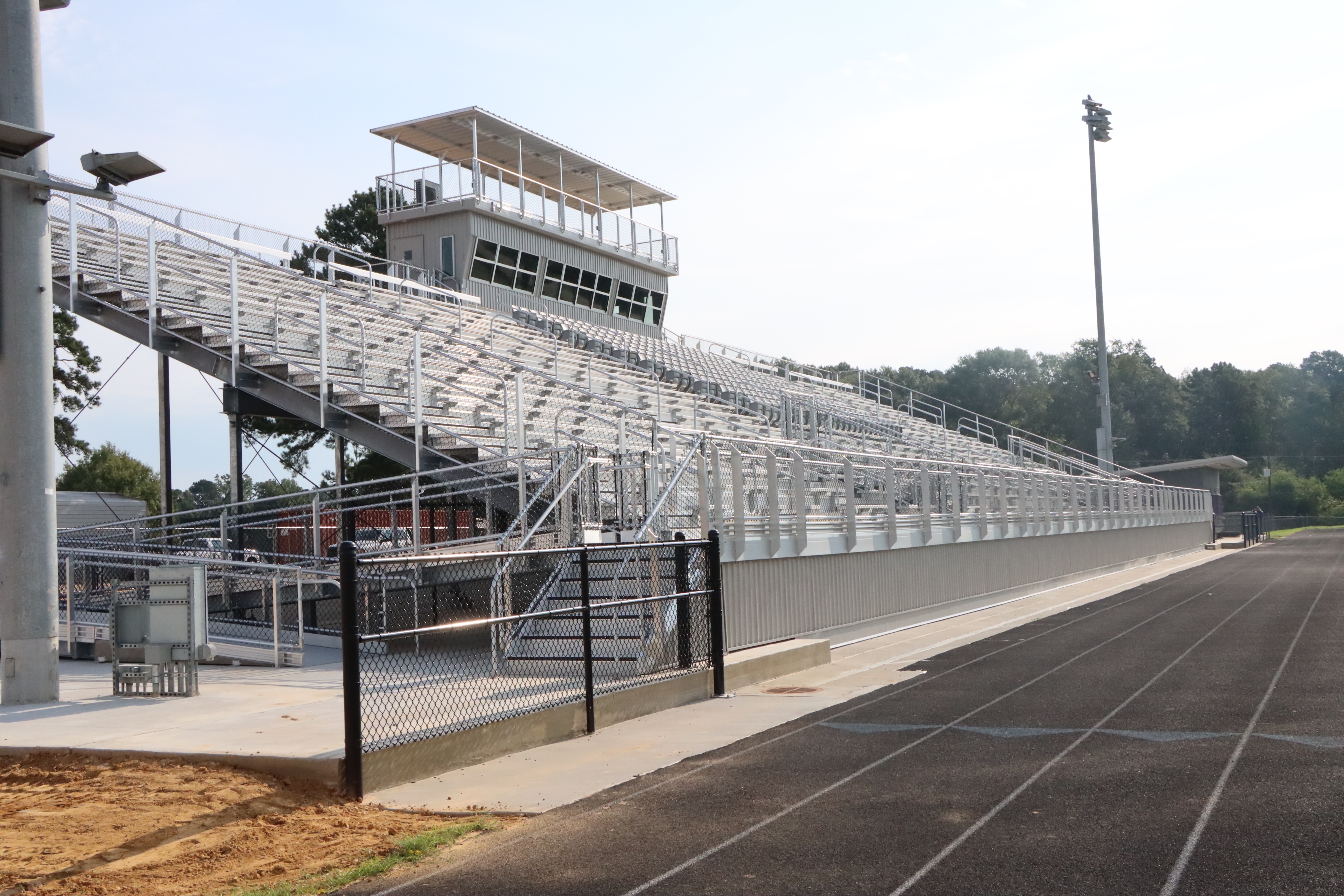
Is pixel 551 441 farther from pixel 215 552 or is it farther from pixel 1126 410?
pixel 1126 410

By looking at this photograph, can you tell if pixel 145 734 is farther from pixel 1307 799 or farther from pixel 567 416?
pixel 567 416

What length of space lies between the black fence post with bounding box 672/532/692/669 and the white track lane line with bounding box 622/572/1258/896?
167 cm

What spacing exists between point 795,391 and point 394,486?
1288 cm

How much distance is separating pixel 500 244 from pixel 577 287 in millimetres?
4076

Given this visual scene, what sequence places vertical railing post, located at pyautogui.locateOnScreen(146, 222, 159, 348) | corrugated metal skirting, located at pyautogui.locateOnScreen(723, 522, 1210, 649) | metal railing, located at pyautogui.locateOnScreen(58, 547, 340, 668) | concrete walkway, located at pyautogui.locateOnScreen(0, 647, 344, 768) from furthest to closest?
vertical railing post, located at pyautogui.locateOnScreen(146, 222, 159, 348), corrugated metal skirting, located at pyautogui.locateOnScreen(723, 522, 1210, 649), metal railing, located at pyautogui.locateOnScreen(58, 547, 340, 668), concrete walkway, located at pyautogui.locateOnScreen(0, 647, 344, 768)

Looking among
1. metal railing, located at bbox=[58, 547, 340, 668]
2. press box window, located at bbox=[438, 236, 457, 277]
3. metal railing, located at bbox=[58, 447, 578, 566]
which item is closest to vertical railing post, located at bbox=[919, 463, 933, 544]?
metal railing, located at bbox=[58, 447, 578, 566]

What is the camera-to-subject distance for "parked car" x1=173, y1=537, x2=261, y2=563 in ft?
55.7

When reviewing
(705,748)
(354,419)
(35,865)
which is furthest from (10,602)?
(354,419)

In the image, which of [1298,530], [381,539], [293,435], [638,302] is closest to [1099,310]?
[638,302]

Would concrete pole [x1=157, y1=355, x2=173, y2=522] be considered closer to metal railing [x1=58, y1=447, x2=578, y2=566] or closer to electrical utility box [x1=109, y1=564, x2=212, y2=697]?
metal railing [x1=58, y1=447, x2=578, y2=566]

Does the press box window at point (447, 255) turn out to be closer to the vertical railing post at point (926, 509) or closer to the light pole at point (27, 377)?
the vertical railing post at point (926, 509)

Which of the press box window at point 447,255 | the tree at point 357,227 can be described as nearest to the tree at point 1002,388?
the tree at point 357,227

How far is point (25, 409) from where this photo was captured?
11.0m

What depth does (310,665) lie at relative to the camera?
A: 45.3ft
